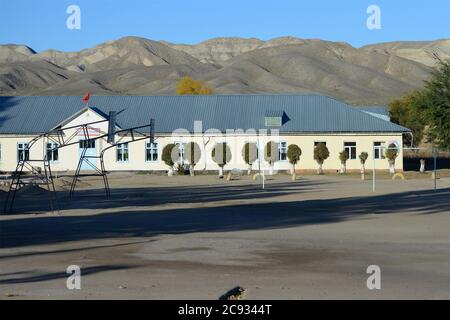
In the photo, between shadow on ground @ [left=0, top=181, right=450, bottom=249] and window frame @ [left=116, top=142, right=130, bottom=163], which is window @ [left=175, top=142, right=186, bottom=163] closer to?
window frame @ [left=116, top=142, right=130, bottom=163]

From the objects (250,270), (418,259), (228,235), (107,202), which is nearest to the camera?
(250,270)

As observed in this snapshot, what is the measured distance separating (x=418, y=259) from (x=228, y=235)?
6.27 m

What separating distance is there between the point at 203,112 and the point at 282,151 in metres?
7.39

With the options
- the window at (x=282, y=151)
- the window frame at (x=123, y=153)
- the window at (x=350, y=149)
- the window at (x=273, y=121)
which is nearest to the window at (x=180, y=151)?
the window frame at (x=123, y=153)

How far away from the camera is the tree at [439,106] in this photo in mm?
62219

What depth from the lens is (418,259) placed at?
18.7 meters

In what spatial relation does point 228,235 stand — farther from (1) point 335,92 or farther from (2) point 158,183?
(1) point 335,92

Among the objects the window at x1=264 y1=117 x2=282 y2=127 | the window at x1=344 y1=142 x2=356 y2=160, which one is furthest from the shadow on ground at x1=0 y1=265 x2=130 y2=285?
the window at x1=264 y1=117 x2=282 y2=127

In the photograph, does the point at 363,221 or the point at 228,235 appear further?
the point at 363,221

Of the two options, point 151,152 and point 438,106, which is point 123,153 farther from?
point 438,106

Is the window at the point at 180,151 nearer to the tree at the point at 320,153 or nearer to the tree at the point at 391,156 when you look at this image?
the tree at the point at 320,153

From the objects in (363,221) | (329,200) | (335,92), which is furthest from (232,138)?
(335,92)

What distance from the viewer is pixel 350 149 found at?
225ft

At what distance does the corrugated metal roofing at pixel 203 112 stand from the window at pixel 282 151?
1060mm
